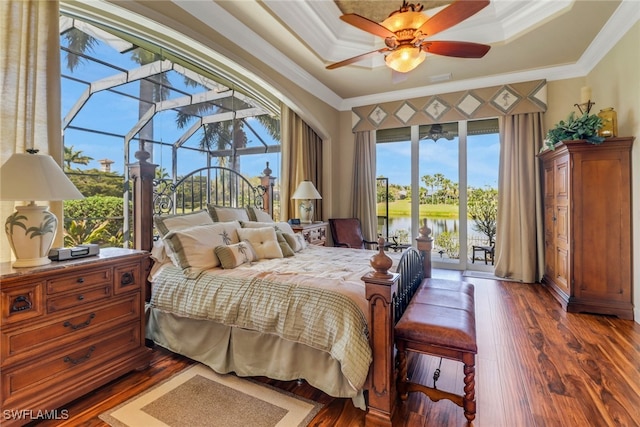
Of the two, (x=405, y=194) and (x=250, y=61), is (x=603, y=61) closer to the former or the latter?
(x=405, y=194)

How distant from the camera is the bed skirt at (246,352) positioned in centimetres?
182

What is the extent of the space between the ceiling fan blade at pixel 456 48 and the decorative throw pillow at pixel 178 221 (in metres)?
2.48

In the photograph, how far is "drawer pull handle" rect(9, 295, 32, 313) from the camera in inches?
61.4

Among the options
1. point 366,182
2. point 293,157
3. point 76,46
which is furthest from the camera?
point 366,182

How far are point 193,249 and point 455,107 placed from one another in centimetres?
447

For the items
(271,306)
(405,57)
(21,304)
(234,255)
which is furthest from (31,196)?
(405,57)

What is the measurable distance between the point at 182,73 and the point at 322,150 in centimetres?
269

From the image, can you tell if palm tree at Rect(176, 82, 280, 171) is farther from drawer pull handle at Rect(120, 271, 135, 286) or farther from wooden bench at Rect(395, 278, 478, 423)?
wooden bench at Rect(395, 278, 478, 423)

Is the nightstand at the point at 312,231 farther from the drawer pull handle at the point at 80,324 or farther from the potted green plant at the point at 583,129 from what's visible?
the potted green plant at the point at 583,129

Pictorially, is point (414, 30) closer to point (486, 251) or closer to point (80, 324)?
point (80, 324)

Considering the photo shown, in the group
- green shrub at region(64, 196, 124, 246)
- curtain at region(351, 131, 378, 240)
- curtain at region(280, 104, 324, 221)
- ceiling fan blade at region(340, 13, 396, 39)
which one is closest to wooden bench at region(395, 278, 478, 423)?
ceiling fan blade at region(340, 13, 396, 39)

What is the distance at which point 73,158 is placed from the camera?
2430 mm

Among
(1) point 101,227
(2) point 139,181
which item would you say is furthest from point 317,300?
(1) point 101,227

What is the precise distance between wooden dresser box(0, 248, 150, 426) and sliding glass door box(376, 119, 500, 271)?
14.2 feet
